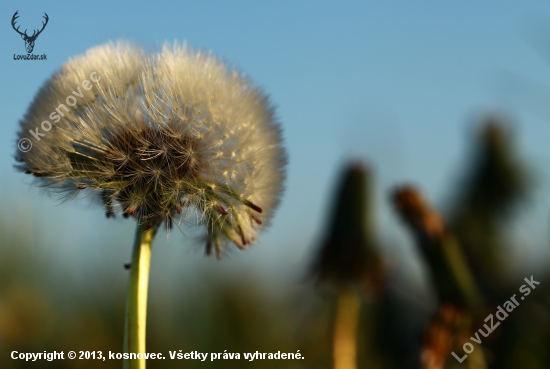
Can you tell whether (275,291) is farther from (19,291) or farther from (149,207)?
(149,207)

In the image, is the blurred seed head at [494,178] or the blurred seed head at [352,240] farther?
the blurred seed head at [494,178]

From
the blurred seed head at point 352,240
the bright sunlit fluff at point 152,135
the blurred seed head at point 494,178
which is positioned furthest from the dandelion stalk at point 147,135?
the blurred seed head at point 494,178

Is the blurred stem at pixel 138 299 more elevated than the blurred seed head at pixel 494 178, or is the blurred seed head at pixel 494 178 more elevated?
the blurred seed head at pixel 494 178

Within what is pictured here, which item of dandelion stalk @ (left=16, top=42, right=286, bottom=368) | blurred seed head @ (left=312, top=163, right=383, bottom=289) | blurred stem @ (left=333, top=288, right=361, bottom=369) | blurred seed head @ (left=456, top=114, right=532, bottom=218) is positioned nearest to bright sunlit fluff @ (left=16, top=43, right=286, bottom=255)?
dandelion stalk @ (left=16, top=42, right=286, bottom=368)

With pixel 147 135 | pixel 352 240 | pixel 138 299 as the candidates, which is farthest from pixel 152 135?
pixel 352 240

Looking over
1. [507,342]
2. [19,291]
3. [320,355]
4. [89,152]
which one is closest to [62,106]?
[89,152]

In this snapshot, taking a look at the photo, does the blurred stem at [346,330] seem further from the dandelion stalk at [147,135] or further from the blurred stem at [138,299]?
the blurred stem at [138,299]

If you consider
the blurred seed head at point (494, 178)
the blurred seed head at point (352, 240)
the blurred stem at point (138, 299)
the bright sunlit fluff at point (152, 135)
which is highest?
the blurred seed head at point (494, 178)

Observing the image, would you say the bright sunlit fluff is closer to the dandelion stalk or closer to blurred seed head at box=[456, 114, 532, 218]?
the dandelion stalk
